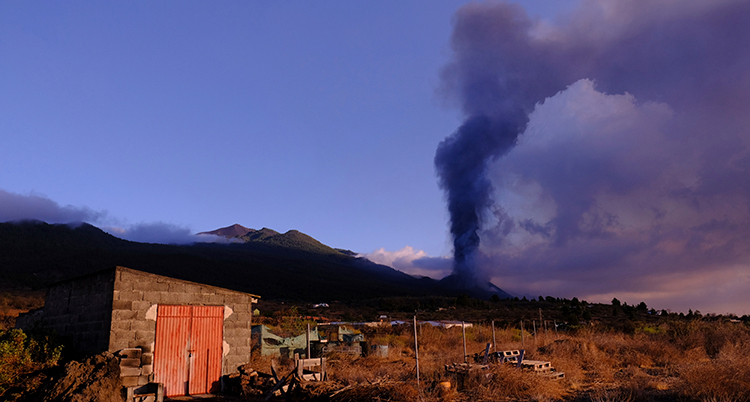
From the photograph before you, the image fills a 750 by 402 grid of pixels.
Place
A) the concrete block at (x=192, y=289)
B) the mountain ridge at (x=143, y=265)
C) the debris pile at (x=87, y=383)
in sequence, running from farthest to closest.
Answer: the mountain ridge at (x=143, y=265), the concrete block at (x=192, y=289), the debris pile at (x=87, y=383)

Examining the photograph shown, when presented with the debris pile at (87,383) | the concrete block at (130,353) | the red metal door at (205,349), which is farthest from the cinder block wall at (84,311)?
the red metal door at (205,349)

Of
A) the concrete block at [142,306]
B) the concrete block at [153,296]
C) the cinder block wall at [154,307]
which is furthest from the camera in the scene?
the concrete block at [153,296]

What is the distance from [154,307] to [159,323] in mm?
527

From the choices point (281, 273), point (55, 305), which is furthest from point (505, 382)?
point (281, 273)

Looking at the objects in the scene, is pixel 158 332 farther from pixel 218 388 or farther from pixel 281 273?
pixel 281 273

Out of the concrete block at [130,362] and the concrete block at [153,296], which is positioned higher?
the concrete block at [153,296]

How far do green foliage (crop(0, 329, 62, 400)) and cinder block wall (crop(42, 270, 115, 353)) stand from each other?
2.35ft

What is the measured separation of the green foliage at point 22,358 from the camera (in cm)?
1196

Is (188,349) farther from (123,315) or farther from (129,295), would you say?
(129,295)

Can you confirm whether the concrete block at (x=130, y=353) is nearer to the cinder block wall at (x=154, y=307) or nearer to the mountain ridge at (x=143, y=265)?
the cinder block wall at (x=154, y=307)

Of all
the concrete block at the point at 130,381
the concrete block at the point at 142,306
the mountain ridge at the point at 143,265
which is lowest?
the concrete block at the point at 130,381

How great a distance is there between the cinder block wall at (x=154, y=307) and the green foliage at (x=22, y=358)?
6.21ft

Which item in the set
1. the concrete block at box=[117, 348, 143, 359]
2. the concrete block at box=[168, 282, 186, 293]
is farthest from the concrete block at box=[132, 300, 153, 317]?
the concrete block at box=[117, 348, 143, 359]

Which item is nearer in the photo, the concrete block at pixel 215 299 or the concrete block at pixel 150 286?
the concrete block at pixel 150 286
